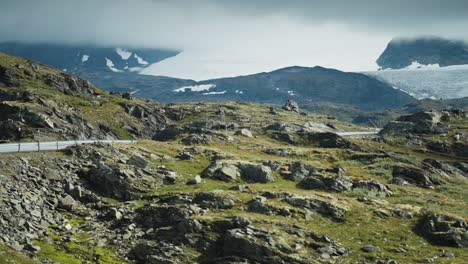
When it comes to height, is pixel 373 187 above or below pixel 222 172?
below

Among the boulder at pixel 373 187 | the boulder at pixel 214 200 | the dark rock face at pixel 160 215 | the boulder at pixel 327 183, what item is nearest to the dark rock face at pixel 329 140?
the boulder at pixel 373 187

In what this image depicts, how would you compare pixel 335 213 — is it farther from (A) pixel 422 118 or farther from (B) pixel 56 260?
(A) pixel 422 118

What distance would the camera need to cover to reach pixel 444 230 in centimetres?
5675

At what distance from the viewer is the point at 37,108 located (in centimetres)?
12850

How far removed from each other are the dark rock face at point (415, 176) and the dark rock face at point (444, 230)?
2603cm

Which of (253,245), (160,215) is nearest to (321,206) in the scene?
(253,245)

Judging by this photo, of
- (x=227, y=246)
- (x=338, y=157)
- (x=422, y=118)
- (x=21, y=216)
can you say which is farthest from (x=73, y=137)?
(x=422, y=118)

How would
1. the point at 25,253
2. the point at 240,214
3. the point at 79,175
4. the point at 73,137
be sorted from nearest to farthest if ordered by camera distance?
the point at 25,253, the point at 240,214, the point at 79,175, the point at 73,137

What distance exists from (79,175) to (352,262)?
3535 cm

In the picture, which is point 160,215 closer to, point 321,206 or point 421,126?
point 321,206

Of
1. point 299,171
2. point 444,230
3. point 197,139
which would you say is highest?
point 197,139

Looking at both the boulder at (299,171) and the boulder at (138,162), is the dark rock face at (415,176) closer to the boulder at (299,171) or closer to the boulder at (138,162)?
the boulder at (299,171)

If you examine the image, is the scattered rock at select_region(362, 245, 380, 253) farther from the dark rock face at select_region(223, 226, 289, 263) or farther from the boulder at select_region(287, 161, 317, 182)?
the boulder at select_region(287, 161, 317, 182)

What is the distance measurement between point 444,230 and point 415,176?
31.3 m
